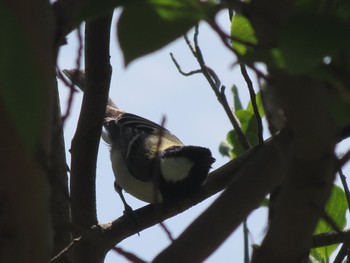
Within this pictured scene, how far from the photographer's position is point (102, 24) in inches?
64.7

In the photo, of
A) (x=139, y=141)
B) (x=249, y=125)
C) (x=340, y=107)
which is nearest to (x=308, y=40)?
(x=340, y=107)

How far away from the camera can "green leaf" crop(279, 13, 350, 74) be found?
400mm

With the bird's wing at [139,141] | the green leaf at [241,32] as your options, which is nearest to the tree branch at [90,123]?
the green leaf at [241,32]

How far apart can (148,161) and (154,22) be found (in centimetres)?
358

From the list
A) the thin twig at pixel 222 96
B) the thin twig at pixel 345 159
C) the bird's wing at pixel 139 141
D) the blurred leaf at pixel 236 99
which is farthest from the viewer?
the bird's wing at pixel 139 141

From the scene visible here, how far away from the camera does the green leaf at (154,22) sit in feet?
1.54

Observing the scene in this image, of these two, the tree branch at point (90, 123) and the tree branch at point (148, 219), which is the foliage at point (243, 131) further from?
the tree branch at point (90, 123)

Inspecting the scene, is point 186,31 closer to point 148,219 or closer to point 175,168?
point 148,219

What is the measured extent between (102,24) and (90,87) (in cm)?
18

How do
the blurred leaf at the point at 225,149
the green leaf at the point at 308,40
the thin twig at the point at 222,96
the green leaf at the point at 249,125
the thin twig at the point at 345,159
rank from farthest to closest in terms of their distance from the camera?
the blurred leaf at the point at 225,149 → the green leaf at the point at 249,125 → the thin twig at the point at 222,96 → the thin twig at the point at 345,159 → the green leaf at the point at 308,40

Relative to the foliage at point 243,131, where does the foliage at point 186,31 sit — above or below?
below

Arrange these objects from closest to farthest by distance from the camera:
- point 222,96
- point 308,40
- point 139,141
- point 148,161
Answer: point 308,40, point 222,96, point 148,161, point 139,141

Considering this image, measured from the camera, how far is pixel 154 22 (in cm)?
48

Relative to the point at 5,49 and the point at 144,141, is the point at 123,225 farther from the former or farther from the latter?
the point at 144,141
